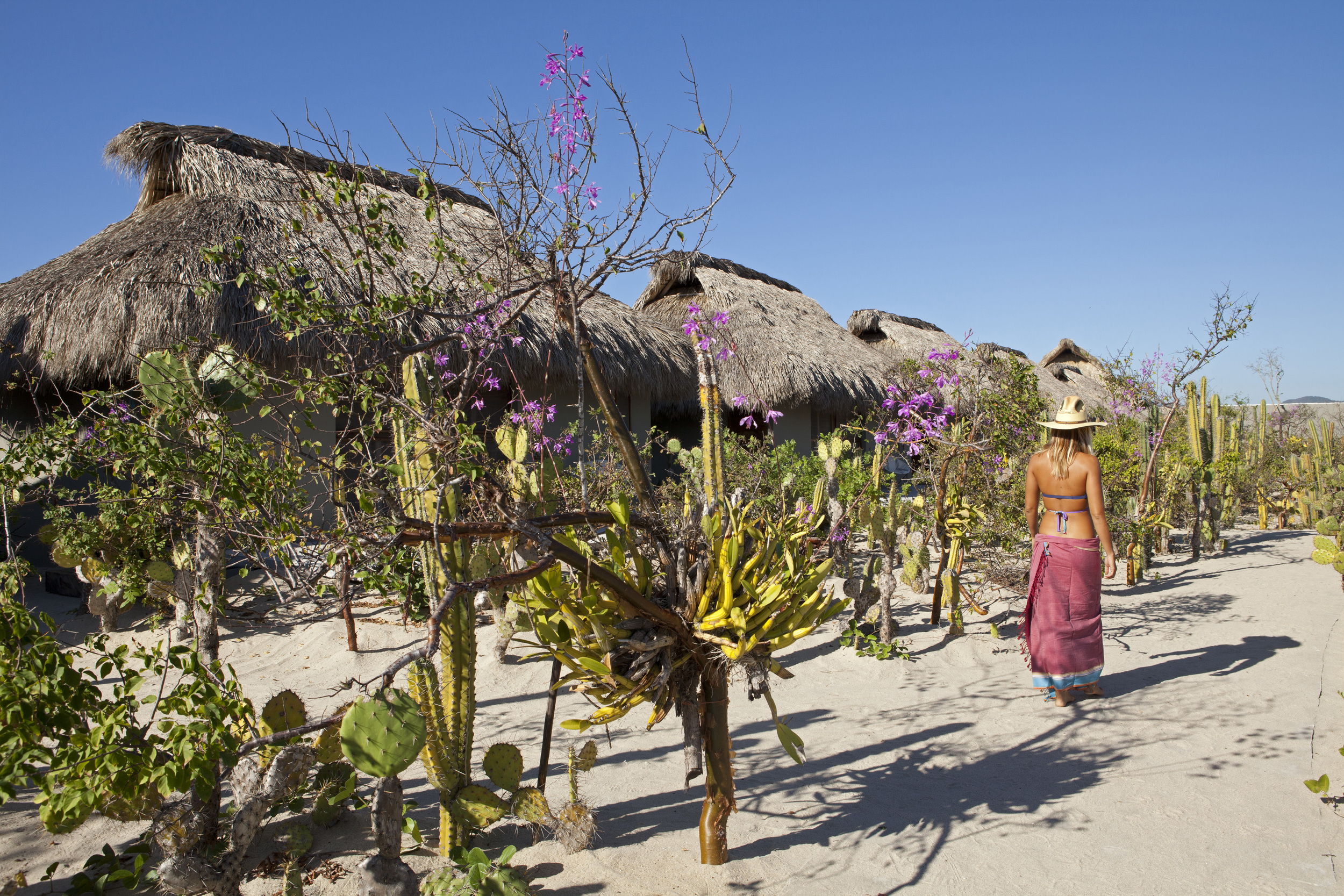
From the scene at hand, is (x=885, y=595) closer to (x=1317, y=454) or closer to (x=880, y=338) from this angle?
(x=1317, y=454)

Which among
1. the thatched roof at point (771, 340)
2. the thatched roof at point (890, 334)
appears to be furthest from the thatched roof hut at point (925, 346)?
the thatched roof at point (771, 340)

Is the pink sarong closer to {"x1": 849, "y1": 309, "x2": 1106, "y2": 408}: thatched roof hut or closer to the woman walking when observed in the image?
the woman walking

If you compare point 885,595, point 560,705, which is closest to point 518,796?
point 560,705

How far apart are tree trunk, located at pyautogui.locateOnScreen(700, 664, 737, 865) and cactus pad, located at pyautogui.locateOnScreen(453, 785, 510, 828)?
24.1 inches

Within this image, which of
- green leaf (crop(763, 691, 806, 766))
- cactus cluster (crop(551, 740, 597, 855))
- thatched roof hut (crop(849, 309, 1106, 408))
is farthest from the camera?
thatched roof hut (crop(849, 309, 1106, 408))

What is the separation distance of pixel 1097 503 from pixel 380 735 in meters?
3.40

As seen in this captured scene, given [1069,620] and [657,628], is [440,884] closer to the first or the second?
[657,628]

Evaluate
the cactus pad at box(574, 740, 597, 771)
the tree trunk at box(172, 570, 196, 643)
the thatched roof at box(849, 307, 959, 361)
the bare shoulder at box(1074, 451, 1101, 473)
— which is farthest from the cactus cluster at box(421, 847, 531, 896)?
the thatched roof at box(849, 307, 959, 361)

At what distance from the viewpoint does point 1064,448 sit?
3.81 meters

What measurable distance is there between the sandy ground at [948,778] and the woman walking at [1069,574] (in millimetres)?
185

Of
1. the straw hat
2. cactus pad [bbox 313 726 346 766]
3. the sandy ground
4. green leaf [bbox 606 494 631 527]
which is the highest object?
the straw hat

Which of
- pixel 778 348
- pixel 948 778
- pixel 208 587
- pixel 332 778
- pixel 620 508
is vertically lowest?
pixel 948 778

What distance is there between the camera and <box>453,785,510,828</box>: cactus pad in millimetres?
2236

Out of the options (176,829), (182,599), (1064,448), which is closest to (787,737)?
(176,829)
